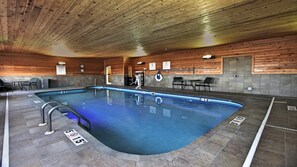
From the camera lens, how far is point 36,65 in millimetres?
10211

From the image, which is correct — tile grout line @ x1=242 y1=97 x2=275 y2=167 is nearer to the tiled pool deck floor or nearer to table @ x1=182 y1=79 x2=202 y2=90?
the tiled pool deck floor

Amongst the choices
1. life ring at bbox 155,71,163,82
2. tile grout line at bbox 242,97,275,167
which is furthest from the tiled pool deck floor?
life ring at bbox 155,71,163,82

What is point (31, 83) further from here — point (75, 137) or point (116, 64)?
point (75, 137)

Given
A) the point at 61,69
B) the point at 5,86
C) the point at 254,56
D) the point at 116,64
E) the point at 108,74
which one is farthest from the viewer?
the point at 108,74

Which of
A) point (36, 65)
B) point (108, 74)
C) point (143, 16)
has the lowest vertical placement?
point (108, 74)

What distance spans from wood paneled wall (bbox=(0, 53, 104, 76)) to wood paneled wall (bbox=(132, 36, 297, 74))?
789 centimetres

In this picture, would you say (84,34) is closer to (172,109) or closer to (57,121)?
(57,121)

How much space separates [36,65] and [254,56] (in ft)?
44.1

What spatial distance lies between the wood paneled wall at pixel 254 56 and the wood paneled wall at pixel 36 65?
25.9ft

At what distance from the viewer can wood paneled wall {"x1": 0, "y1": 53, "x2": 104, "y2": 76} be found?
917 centimetres

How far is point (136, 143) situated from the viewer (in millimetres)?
2949

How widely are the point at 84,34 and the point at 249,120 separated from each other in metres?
5.33

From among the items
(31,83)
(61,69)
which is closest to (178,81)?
(61,69)

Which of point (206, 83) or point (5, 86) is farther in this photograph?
point (5, 86)
